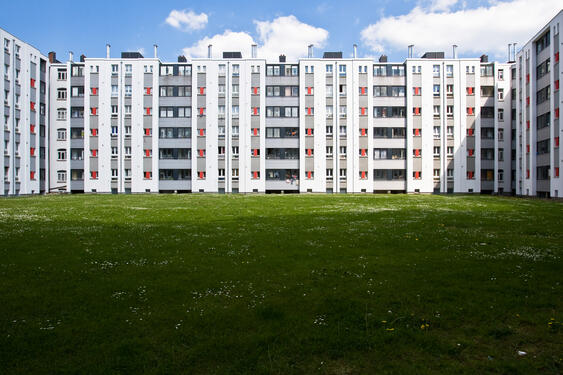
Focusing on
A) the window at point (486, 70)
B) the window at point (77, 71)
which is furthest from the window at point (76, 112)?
the window at point (486, 70)

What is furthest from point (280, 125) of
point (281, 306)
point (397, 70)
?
point (281, 306)

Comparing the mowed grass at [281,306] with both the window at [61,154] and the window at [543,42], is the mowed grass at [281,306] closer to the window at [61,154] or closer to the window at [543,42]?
the window at [543,42]

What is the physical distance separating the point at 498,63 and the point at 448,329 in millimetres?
85173

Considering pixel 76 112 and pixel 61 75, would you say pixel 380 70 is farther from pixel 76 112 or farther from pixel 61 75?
pixel 61 75

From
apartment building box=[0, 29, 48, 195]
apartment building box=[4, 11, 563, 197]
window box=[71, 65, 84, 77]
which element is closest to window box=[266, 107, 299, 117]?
apartment building box=[4, 11, 563, 197]

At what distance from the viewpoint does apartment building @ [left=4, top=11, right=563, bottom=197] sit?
75.5 metres

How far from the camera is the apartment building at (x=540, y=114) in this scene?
5344cm

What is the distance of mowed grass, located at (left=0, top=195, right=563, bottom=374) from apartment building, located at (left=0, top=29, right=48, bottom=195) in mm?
62220

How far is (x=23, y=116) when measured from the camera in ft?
224

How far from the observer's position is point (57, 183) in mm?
77125

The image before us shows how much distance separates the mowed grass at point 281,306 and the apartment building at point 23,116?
204 feet

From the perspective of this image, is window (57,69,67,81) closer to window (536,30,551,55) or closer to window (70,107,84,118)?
window (70,107,84,118)

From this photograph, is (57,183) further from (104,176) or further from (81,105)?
(81,105)

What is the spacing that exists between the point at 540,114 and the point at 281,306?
67474 millimetres
